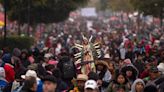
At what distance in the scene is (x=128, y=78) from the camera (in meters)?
12.2

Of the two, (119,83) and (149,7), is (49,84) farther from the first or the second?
(149,7)

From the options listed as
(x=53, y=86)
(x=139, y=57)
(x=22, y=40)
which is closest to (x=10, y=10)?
(x=22, y=40)

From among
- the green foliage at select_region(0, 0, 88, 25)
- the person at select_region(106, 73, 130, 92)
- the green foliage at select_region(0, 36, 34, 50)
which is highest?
the green foliage at select_region(0, 0, 88, 25)

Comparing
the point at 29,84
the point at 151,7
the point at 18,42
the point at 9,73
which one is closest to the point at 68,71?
the point at 9,73

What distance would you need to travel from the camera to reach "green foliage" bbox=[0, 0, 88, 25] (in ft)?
125

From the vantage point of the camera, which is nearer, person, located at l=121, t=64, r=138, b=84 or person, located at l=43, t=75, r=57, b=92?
person, located at l=43, t=75, r=57, b=92

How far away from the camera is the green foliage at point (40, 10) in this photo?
3801 cm


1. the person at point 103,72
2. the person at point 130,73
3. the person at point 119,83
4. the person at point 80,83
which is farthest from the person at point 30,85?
the person at point 103,72

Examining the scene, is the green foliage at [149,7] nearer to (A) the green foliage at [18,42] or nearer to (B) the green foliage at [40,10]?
(B) the green foliage at [40,10]

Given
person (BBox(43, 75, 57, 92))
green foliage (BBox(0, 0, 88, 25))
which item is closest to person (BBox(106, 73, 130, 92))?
person (BBox(43, 75, 57, 92))

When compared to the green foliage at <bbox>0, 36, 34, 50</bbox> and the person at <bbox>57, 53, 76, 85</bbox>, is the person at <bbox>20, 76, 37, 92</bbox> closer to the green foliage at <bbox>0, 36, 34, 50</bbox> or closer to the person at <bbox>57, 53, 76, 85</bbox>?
the person at <bbox>57, 53, 76, 85</bbox>

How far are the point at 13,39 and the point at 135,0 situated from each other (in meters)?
18.0

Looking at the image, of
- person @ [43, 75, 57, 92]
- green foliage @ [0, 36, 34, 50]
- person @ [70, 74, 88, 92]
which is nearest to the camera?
person @ [43, 75, 57, 92]

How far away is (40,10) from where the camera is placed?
133 ft
